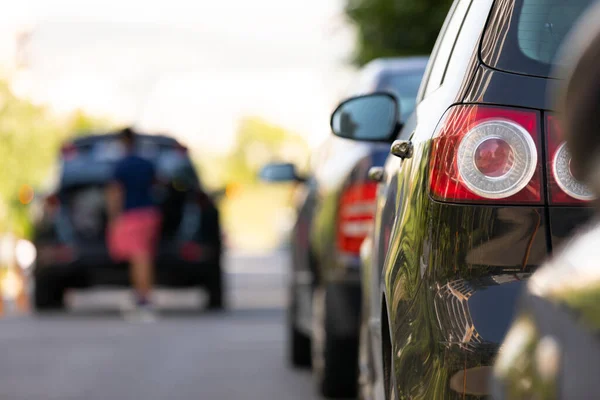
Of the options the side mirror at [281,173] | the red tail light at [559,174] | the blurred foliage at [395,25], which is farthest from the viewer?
the blurred foliage at [395,25]

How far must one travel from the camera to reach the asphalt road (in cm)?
909

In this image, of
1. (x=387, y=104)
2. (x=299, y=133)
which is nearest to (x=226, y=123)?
(x=299, y=133)

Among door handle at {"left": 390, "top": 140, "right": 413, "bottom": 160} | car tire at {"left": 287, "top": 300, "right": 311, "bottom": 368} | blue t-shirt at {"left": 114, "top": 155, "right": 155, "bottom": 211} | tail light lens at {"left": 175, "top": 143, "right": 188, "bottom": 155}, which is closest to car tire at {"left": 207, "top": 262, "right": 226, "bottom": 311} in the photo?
blue t-shirt at {"left": 114, "top": 155, "right": 155, "bottom": 211}

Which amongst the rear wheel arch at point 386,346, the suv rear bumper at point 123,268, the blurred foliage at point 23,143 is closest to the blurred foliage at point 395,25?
the suv rear bumper at point 123,268

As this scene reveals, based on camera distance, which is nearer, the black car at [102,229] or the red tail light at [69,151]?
the black car at [102,229]

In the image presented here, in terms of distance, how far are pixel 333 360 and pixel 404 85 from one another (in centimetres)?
142

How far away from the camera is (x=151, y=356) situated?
11320mm

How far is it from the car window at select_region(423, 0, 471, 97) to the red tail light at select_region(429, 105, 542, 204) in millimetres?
547

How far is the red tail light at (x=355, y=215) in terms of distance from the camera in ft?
24.8

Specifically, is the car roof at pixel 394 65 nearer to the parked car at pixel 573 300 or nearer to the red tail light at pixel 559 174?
the red tail light at pixel 559 174

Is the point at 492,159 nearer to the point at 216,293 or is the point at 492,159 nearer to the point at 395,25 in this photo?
the point at 216,293

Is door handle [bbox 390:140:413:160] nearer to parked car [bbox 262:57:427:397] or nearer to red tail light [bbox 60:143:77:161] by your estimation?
parked car [bbox 262:57:427:397]

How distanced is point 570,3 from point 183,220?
1253cm

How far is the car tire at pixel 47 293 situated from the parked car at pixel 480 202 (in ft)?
41.4
